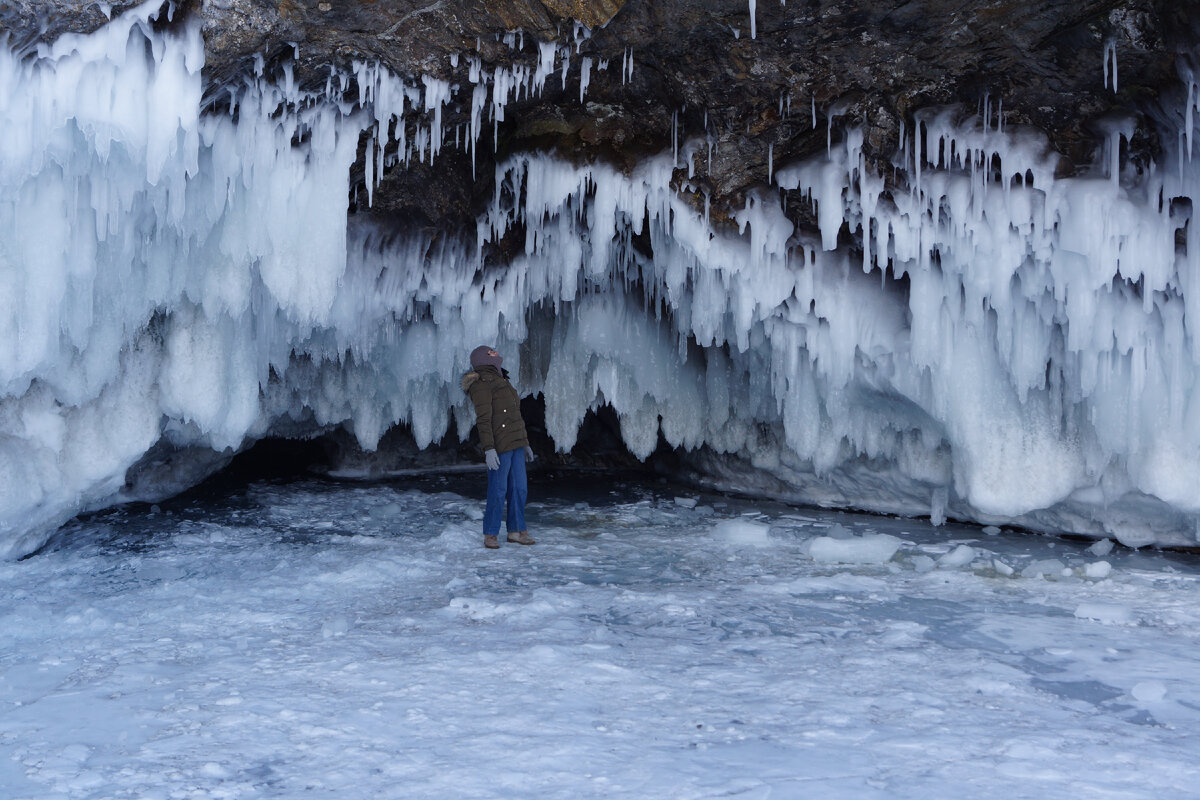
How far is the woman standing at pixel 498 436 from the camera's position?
6438 mm

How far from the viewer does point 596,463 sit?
41.7 feet

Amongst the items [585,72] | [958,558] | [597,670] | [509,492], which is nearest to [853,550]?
[958,558]

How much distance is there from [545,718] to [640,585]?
2.14 m

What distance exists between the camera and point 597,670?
3699mm

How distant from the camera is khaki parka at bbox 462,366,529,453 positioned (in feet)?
21.1

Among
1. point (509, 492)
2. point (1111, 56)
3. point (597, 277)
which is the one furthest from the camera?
point (597, 277)

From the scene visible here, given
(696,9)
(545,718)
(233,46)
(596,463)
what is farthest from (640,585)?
(596,463)

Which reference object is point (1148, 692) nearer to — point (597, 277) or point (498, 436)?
point (498, 436)

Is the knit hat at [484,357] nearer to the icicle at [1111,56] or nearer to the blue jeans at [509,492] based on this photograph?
the blue jeans at [509,492]

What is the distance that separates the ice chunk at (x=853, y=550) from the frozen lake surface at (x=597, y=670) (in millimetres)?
20

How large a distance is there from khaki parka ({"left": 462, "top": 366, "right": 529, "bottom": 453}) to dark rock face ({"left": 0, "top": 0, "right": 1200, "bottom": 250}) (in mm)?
1948

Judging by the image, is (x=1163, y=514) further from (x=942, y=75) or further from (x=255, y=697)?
(x=255, y=697)

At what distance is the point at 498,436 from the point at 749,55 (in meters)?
3.16

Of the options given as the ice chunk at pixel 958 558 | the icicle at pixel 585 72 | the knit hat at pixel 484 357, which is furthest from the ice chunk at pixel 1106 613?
the icicle at pixel 585 72
